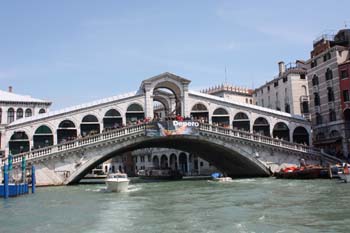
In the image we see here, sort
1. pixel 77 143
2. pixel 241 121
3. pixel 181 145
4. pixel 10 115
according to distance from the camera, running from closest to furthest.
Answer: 1. pixel 77 143
2. pixel 241 121
3. pixel 181 145
4. pixel 10 115

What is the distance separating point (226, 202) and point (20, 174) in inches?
733

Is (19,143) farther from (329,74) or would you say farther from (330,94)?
(329,74)

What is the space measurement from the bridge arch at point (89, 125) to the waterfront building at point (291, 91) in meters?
22.7

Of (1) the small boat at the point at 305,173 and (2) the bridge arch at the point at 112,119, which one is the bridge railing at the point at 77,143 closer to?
(2) the bridge arch at the point at 112,119

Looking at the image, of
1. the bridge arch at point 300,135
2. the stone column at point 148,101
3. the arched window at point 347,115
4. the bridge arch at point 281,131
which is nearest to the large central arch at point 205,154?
the stone column at point 148,101

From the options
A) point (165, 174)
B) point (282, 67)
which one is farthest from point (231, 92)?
point (165, 174)

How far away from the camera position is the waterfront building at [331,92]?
126 ft

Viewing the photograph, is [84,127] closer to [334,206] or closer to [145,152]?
[334,206]

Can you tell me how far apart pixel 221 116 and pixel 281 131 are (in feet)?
20.8

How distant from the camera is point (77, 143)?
111 feet

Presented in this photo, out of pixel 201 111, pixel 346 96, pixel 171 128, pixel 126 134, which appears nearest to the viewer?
pixel 126 134

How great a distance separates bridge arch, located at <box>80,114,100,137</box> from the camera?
39.1 meters

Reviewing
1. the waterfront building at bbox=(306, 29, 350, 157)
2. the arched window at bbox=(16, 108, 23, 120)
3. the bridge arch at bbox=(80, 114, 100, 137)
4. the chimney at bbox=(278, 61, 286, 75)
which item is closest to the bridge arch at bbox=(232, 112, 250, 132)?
the waterfront building at bbox=(306, 29, 350, 157)

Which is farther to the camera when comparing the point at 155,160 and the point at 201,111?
the point at 155,160
